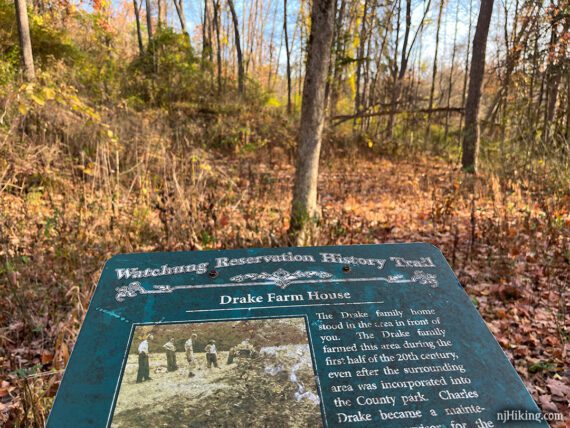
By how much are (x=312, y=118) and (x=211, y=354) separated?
12.8 ft

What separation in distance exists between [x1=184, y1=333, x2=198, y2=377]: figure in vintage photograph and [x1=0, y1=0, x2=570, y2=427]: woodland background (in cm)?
132

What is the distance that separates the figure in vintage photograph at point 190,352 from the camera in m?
1.70

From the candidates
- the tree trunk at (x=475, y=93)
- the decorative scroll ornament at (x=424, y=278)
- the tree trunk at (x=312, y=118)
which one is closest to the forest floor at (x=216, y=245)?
the tree trunk at (x=312, y=118)

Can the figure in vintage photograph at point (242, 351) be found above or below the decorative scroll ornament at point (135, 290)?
below

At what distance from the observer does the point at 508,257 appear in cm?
523

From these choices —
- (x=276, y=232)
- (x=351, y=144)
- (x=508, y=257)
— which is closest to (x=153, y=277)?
(x=276, y=232)

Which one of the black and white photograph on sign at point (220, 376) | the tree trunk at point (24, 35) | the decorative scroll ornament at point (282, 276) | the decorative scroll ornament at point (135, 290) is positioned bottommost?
the black and white photograph on sign at point (220, 376)

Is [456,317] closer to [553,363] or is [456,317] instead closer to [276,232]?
[553,363]

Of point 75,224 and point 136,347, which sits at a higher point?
point 136,347

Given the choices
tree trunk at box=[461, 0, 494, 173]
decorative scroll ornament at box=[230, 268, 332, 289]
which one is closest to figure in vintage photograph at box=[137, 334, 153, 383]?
decorative scroll ornament at box=[230, 268, 332, 289]

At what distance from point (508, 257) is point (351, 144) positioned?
302 inches

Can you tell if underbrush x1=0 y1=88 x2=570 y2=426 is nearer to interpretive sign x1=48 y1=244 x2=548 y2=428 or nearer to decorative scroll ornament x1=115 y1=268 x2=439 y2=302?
decorative scroll ornament x1=115 y1=268 x2=439 y2=302

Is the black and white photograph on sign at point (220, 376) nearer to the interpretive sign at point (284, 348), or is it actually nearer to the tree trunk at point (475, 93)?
the interpretive sign at point (284, 348)

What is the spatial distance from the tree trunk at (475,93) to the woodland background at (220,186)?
5 centimetres
